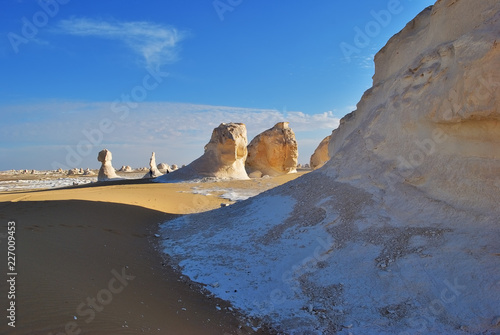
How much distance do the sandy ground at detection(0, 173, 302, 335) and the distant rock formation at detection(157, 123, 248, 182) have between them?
1209cm

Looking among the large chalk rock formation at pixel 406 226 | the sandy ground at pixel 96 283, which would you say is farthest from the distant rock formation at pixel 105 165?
the large chalk rock formation at pixel 406 226

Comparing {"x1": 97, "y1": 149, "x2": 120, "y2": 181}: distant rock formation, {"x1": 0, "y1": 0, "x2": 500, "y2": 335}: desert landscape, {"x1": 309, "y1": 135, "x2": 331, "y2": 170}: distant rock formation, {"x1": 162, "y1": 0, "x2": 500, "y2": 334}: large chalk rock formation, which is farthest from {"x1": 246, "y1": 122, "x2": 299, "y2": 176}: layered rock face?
{"x1": 162, "y1": 0, "x2": 500, "y2": 334}: large chalk rock formation

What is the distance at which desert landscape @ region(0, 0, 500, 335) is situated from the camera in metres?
3.55

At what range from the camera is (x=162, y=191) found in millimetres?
15484

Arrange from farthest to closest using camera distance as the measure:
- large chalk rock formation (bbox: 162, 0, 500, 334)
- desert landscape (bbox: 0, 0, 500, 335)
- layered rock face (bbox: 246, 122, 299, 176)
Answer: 1. layered rock face (bbox: 246, 122, 299, 176)
2. large chalk rock formation (bbox: 162, 0, 500, 334)
3. desert landscape (bbox: 0, 0, 500, 335)

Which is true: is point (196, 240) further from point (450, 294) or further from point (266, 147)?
point (266, 147)

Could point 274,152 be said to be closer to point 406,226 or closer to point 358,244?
point 358,244

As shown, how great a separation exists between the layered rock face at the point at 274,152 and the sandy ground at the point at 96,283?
65.6 ft

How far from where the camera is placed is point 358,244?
4906 millimetres

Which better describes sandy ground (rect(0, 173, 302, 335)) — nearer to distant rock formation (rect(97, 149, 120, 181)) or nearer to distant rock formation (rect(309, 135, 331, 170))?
distant rock formation (rect(97, 149, 120, 181))

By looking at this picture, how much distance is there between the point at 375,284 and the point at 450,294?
2.81 ft

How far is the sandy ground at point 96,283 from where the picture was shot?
3.20 metres

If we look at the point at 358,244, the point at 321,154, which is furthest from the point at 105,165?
the point at 358,244

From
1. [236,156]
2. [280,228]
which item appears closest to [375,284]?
[280,228]
